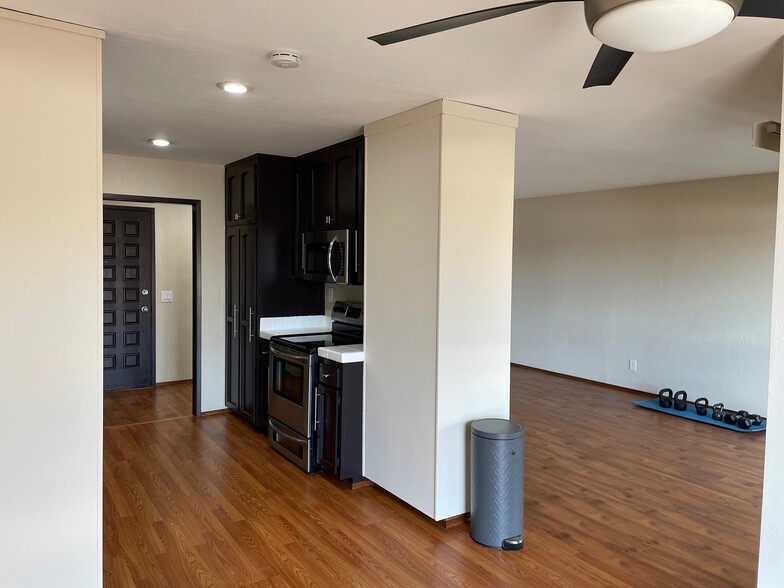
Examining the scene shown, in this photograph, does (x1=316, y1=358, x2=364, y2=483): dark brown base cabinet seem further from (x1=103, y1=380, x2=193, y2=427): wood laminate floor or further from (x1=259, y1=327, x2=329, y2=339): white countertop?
(x1=103, y1=380, x2=193, y2=427): wood laminate floor

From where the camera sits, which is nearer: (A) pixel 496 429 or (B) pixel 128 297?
(A) pixel 496 429

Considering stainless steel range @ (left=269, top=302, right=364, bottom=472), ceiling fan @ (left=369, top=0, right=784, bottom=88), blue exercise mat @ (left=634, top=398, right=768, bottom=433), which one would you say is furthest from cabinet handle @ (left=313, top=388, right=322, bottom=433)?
blue exercise mat @ (left=634, top=398, right=768, bottom=433)

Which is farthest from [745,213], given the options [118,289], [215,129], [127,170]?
[118,289]

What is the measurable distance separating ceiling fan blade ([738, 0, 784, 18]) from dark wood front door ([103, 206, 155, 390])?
6140mm

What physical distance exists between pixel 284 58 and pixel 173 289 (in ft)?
16.5

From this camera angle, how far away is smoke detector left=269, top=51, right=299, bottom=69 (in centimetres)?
239

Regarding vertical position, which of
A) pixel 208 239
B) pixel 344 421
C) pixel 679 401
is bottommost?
pixel 679 401

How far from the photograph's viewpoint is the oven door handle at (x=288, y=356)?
4.04 metres

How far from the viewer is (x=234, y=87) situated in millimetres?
2855

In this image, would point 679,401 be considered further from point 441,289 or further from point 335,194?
point 335,194

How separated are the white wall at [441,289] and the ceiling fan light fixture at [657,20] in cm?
166

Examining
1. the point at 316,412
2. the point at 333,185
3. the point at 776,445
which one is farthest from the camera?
the point at 333,185

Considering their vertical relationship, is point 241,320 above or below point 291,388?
above

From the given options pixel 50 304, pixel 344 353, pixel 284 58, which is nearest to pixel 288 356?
pixel 344 353
